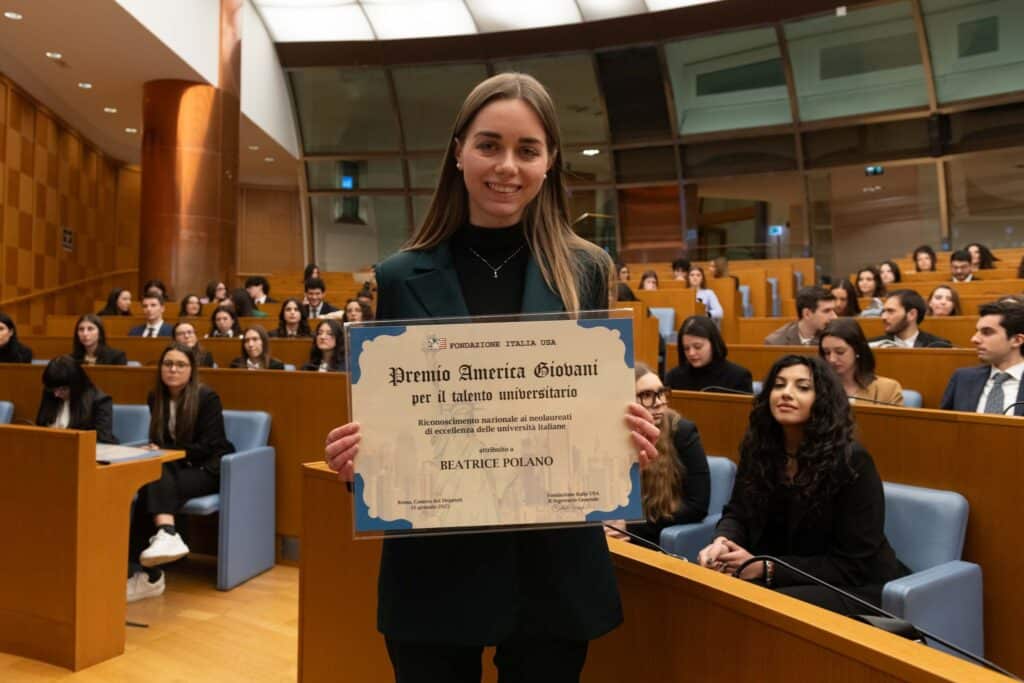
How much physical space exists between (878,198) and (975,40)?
2368mm

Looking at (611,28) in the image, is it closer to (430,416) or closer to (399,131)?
(399,131)

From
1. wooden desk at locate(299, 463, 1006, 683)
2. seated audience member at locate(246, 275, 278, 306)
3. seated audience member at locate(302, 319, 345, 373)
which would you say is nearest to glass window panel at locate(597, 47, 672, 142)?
seated audience member at locate(246, 275, 278, 306)

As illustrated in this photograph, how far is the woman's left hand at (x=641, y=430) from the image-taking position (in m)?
1.07

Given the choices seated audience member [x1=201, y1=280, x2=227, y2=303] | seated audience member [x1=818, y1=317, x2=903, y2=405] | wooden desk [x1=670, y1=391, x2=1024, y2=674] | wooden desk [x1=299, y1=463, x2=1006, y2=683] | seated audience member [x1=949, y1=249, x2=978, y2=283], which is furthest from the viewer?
seated audience member [x1=201, y1=280, x2=227, y2=303]

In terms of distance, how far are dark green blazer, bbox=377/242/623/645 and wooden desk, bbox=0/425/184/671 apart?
7.48ft

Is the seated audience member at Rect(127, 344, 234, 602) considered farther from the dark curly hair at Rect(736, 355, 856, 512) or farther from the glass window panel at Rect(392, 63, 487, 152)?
the glass window panel at Rect(392, 63, 487, 152)

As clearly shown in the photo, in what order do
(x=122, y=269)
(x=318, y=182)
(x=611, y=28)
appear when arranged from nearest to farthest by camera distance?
(x=611, y=28)
(x=122, y=269)
(x=318, y=182)

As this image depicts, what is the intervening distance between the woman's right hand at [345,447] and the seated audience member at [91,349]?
197 inches

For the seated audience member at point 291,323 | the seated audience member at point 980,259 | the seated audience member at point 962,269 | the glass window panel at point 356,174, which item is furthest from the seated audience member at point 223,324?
the glass window panel at point 356,174

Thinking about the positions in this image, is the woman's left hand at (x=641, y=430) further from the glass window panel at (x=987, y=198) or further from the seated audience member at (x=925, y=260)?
the glass window panel at (x=987, y=198)

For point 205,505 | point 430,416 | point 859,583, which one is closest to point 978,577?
point 859,583

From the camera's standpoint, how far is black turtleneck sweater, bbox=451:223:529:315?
3.84ft

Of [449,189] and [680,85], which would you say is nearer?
[449,189]

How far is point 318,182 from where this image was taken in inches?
578
